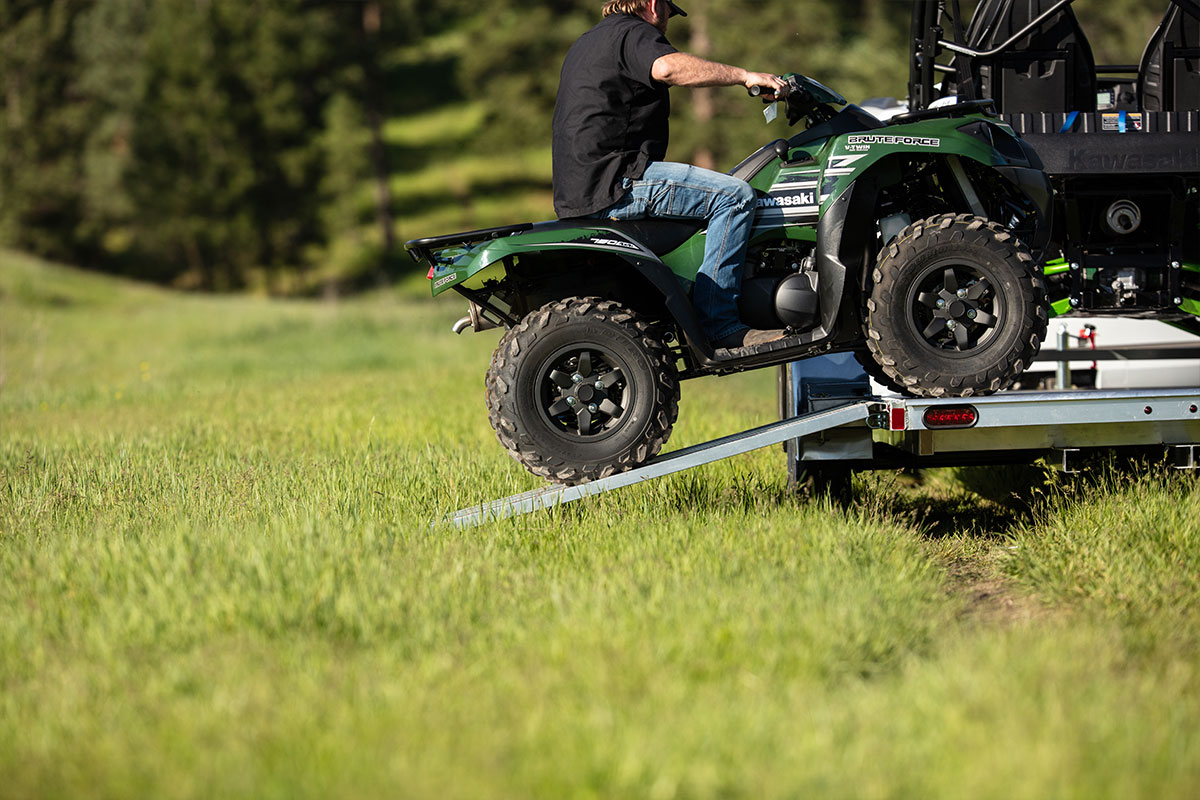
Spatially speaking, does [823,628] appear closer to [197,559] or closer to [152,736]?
[152,736]

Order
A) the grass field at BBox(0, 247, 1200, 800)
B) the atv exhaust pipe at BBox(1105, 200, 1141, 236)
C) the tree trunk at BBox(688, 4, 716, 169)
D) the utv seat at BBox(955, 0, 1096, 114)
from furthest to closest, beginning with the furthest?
the tree trunk at BBox(688, 4, 716, 169), the utv seat at BBox(955, 0, 1096, 114), the atv exhaust pipe at BBox(1105, 200, 1141, 236), the grass field at BBox(0, 247, 1200, 800)

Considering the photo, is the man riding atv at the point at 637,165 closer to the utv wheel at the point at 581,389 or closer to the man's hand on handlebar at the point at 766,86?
the man's hand on handlebar at the point at 766,86

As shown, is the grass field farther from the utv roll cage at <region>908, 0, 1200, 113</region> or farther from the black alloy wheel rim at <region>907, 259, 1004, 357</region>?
the utv roll cage at <region>908, 0, 1200, 113</region>

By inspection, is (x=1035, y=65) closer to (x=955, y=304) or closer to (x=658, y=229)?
(x=955, y=304)

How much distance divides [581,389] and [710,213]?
0.96 m

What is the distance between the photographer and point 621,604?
3.97m

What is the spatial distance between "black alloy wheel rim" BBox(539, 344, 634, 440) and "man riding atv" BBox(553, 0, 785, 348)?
484 millimetres

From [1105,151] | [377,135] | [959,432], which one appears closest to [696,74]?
[959,432]

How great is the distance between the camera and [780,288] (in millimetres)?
5242

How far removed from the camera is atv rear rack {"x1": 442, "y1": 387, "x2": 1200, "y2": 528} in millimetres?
4961

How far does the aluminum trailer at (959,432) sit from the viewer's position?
4.96 meters

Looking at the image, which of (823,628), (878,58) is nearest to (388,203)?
(878,58)

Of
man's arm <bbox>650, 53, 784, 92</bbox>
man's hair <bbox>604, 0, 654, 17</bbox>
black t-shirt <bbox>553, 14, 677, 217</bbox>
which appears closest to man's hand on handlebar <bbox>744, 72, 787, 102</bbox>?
man's arm <bbox>650, 53, 784, 92</bbox>

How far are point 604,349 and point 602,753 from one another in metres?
2.29
